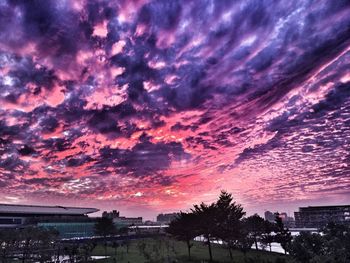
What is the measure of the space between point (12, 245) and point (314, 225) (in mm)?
189270

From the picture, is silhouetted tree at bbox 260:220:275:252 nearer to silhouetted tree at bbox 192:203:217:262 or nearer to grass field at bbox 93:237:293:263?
grass field at bbox 93:237:293:263

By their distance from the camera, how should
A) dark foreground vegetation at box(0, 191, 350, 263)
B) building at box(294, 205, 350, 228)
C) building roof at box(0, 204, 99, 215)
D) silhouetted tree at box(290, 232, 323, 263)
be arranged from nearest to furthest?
silhouetted tree at box(290, 232, 323, 263), dark foreground vegetation at box(0, 191, 350, 263), building roof at box(0, 204, 99, 215), building at box(294, 205, 350, 228)

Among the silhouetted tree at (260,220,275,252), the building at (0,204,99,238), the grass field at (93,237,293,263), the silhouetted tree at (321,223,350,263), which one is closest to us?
the silhouetted tree at (321,223,350,263)

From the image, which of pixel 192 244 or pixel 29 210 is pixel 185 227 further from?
pixel 29 210

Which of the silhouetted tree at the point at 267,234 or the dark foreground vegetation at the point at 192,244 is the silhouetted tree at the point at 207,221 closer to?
the dark foreground vegetation at the point at 192,244

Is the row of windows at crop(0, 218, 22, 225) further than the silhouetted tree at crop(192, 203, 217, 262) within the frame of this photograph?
Yes

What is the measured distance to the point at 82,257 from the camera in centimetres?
5769

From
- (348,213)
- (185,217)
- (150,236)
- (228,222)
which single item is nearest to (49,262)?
(185,217)

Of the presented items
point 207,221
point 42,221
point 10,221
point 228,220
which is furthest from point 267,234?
point 10,221

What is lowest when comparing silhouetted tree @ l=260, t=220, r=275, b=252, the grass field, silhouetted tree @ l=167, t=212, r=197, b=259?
the grass field

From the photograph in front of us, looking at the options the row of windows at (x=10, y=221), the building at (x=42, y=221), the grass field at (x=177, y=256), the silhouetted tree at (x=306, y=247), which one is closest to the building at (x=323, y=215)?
the grass field at (x=177, y=256)

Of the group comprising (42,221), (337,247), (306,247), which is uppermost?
(42,221)

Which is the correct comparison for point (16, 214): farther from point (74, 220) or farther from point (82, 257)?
point (82, 257)

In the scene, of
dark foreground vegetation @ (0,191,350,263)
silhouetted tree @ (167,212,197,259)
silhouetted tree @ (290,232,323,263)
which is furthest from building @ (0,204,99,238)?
silhouetted tree @ (290,232,323,263)
